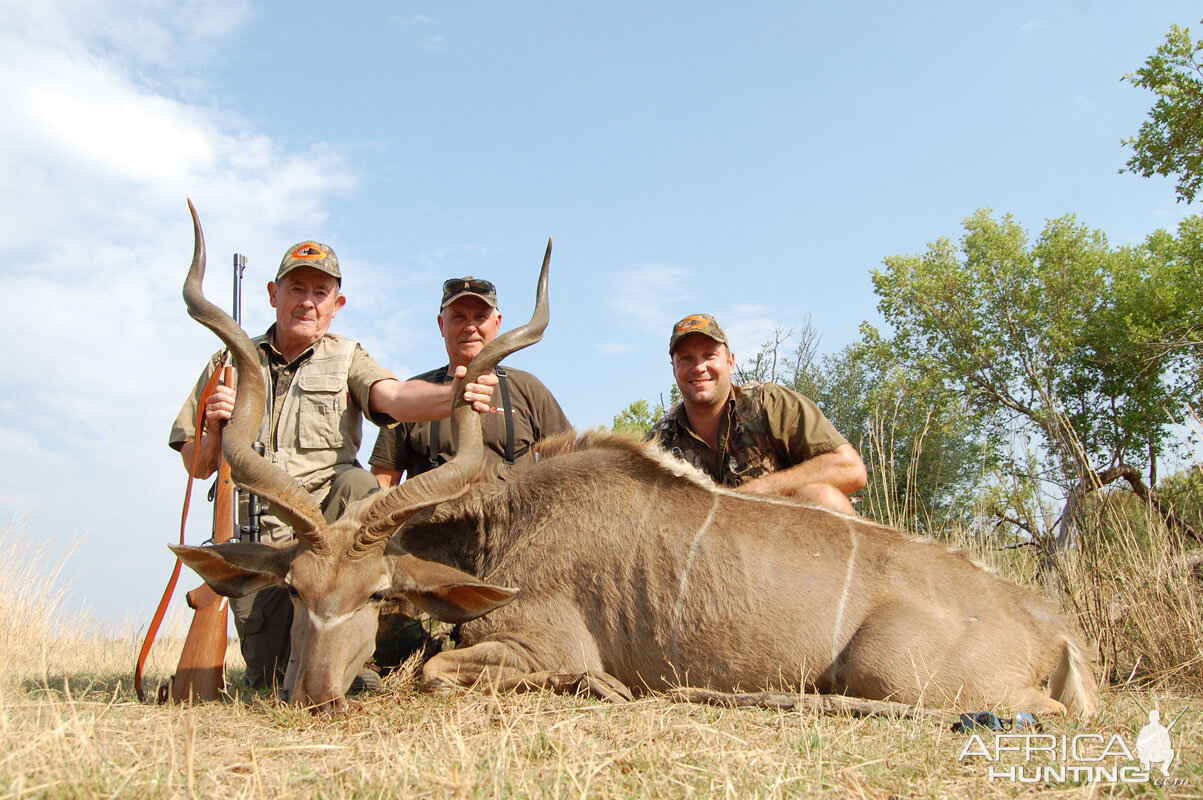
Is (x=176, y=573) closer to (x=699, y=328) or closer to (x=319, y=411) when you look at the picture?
(x=319, y=411)

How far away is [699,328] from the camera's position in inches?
230

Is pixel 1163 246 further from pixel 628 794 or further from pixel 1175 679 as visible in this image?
pixel 628 794

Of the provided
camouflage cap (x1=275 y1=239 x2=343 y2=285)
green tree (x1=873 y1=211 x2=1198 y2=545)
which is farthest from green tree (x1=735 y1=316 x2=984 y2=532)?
camouflage cap (x1=275 y1=239 x2=343 y2=285)

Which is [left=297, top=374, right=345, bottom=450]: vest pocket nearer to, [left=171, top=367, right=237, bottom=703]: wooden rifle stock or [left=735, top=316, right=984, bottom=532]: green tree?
[left=171, top=367, right=237, bottom=703]: wooden rifle stock

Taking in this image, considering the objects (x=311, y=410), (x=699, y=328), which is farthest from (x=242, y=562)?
(x=699, y=328)

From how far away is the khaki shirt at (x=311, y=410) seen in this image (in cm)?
529

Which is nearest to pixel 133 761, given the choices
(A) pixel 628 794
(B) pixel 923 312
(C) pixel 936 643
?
(A) pixel 628 794

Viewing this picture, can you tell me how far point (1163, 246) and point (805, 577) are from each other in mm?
18847

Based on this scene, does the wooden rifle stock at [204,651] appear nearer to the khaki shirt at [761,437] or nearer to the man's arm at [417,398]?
the man's arm at [417,398]

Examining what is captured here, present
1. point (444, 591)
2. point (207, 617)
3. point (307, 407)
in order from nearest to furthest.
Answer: point (444, 591)
point (207, 617)
point (307, 407)

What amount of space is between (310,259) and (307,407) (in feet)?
2.99

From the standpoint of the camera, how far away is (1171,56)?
12883 mm

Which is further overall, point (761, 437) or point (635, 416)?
point (635, 416)

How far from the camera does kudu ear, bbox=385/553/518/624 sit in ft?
12.8
